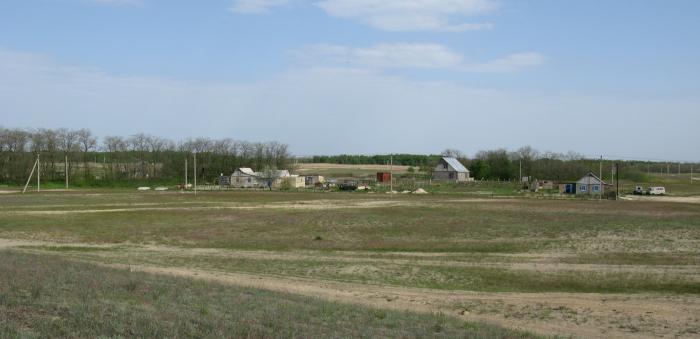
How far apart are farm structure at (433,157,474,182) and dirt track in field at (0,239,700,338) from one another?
12496cm

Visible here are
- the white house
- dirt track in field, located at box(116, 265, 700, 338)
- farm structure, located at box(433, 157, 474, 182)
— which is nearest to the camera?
dirt track in field, located at box(116, 265, 700, 338)

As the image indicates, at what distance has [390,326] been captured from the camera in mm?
12805

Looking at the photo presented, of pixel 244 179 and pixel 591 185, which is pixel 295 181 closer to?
pixel 244 179

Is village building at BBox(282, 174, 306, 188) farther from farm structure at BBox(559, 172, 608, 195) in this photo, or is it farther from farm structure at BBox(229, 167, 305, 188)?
farm structure at BBox(559, 172, 608, 195)

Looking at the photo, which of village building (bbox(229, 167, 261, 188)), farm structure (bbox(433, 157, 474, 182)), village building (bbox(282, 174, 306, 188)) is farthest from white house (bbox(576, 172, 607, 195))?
village building (bbox(229, 167, 261, 188))

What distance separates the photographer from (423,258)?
3033cm

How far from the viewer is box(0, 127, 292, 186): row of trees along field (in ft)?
423

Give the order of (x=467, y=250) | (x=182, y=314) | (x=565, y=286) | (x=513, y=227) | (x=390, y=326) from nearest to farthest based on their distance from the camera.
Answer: (x=182, y=314), (x=390, y=326), (x=565, y=286), (x=467, y=250), (x=513, y=227)

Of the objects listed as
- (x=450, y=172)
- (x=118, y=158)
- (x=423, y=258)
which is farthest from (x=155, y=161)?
(x=423, y=258)

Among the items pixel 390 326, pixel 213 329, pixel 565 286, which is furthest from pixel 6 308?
pixel 565 286

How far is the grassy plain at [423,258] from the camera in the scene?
16.4 m

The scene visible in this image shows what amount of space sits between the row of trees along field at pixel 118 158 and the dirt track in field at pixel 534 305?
364 feet

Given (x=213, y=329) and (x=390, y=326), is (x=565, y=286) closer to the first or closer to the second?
(x=390, y=326)

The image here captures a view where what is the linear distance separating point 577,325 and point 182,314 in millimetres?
9086
